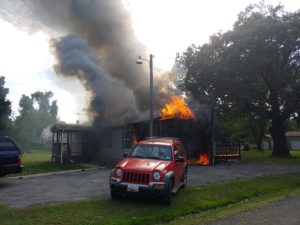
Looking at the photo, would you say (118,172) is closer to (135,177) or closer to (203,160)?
(135,177)

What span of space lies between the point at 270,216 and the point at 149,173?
10.9ft

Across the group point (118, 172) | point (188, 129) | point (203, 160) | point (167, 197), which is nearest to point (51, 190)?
point (118, 172)

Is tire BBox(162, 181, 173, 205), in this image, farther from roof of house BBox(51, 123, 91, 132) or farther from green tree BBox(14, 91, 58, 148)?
green tree BBox(14, 91, 58, 148)

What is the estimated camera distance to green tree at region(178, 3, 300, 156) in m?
32.8

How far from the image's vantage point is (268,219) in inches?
350

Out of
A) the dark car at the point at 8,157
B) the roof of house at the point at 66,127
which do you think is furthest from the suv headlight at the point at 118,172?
the roof of house at the point at 66,127

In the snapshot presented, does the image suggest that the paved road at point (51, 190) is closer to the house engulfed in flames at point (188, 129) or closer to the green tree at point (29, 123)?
the house engulfed in flames at point (188, 129)

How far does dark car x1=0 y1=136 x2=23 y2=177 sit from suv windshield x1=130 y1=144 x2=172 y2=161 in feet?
19.0

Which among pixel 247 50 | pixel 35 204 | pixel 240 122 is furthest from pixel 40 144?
pixel 35 204

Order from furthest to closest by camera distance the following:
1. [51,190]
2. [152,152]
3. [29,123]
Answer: [29,123] → [51,190] → [152,152]

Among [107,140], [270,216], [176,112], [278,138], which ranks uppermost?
[176,112]

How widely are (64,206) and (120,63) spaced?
19868mm

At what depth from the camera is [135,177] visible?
1043 centimetres

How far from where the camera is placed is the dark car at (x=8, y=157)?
1469cm
